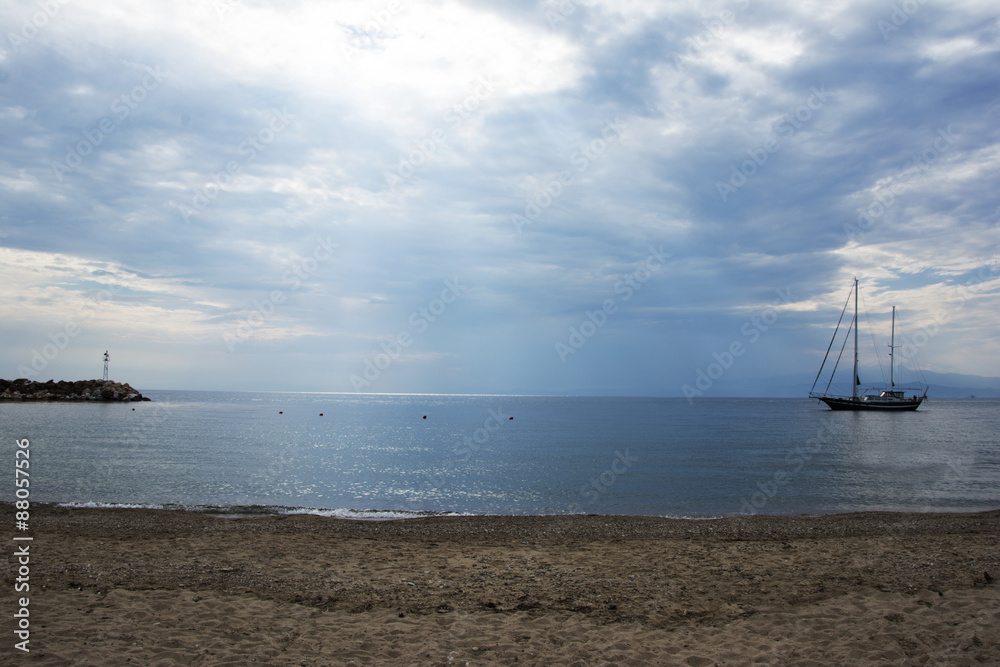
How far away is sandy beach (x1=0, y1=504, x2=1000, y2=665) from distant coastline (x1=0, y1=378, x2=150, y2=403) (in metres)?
142

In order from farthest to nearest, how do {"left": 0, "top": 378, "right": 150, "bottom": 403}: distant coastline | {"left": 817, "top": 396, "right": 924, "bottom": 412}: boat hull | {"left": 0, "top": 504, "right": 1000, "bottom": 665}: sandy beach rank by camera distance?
{"left": 0, "top": 378, "right": 150, "bottom": 403}: distant coastline → {"left": 817, "top": 396, "right": 924, "bottom": 412}: boat hull → {"left": 0, "top": 504, "right": 1000, "bottom": 665}: sandy beach

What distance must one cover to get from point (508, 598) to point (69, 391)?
160455 mm

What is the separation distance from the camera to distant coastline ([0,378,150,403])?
407 feet

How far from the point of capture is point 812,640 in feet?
26.8

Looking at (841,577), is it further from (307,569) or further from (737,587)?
(307,569)

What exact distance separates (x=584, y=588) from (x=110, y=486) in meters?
26.2

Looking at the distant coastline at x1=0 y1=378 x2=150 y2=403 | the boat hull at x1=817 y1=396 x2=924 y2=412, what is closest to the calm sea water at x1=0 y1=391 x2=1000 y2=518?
the boat hull at x1=817 y1=396 x2=924 y2=412

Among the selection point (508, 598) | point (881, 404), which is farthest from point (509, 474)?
point (881, 404)

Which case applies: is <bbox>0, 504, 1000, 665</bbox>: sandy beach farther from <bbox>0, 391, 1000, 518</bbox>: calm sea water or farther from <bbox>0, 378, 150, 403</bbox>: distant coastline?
<bbox>0, 378, 150, 403</bbox>: distant coastline

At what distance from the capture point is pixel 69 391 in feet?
432

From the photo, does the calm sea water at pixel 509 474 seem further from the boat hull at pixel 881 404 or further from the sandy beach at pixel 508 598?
the boat hull at pixel 881 404

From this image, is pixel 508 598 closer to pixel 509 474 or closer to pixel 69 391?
pixel 509 474

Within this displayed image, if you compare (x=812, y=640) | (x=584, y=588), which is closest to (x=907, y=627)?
(x=812, y=640)

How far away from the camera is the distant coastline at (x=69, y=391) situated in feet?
407
